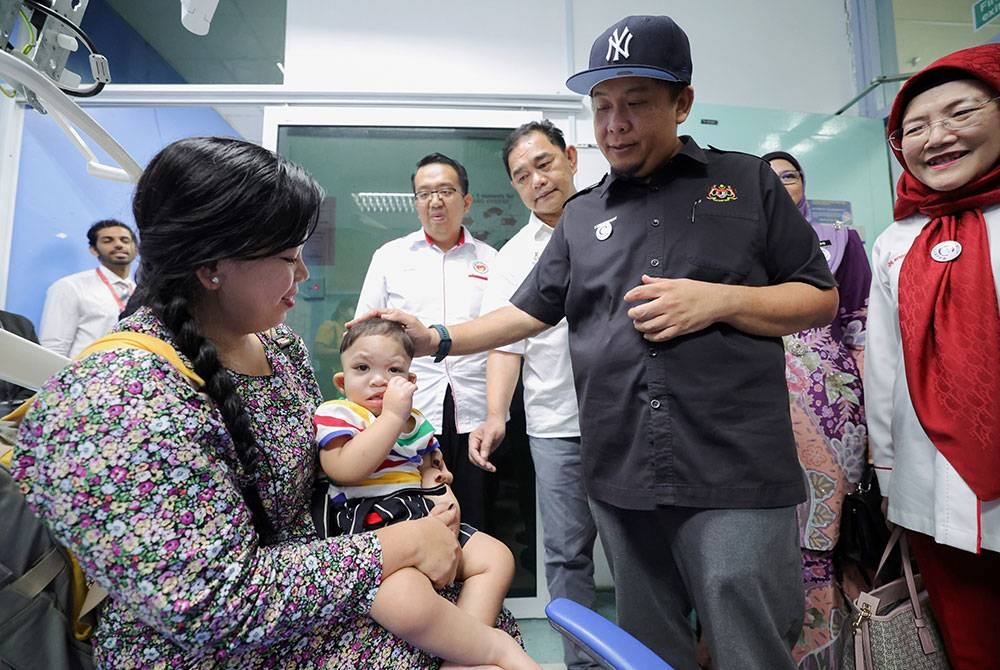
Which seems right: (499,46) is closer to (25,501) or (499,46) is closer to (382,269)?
(382,269)

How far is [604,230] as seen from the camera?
55.7 inches

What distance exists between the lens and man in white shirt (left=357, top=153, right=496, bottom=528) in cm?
242

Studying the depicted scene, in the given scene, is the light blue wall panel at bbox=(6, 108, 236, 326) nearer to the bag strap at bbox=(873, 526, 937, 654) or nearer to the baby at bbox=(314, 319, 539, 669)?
the baby at bbox=(314, 319, 539, 669)

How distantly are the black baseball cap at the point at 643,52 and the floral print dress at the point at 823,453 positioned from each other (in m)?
1.00

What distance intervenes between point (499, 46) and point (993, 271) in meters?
2.69

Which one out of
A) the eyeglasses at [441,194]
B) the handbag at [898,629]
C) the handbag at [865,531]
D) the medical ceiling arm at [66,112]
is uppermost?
the eyeglasses at [441,194]

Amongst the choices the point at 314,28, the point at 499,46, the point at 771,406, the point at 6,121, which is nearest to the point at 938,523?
the point at 771,406

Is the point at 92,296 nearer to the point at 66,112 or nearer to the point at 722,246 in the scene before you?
the point at 66,112

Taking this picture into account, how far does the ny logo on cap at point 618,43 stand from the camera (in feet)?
4.18

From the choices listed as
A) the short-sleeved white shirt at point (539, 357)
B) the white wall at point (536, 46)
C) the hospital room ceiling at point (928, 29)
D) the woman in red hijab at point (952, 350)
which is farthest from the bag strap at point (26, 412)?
the hospital room ceiling at point (928, 29)

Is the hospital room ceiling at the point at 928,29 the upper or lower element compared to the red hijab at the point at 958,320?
upper

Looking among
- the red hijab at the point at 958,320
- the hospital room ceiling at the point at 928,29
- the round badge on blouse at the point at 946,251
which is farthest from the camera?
the hospital room ceiling at the point at 928,29

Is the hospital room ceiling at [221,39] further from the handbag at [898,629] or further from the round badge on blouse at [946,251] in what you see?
the handbag at [898,629]

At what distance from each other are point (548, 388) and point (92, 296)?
3.19m
